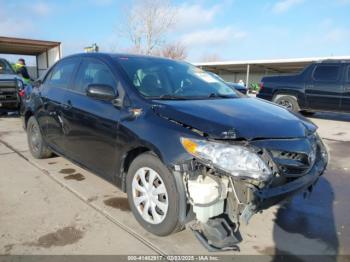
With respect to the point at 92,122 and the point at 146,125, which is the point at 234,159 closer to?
the point at 146,125

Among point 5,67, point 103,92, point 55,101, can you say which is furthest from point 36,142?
point 5,67

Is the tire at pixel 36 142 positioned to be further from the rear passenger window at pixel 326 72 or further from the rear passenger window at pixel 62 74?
the rear passenger window at pixel 326 72

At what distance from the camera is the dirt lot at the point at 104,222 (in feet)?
9.29

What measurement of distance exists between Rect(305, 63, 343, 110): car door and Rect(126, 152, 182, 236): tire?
8835 mm

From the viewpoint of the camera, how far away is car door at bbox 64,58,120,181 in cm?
341

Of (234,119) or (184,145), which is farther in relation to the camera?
(234,119)

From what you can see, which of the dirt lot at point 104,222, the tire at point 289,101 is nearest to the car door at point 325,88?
the tire at point 289,101

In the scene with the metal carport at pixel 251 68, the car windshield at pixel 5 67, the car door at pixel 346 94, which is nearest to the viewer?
the car door at pixel 346 94

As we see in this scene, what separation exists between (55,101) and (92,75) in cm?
86

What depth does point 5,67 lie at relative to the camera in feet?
34.4

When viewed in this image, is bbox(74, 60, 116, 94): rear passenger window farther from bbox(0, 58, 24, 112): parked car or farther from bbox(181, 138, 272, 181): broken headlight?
bbox(0, 58, 24, 112): parked car

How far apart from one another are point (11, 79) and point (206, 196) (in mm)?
8828

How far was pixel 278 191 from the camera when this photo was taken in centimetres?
257

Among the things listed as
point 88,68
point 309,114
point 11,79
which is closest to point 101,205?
point 88,68
